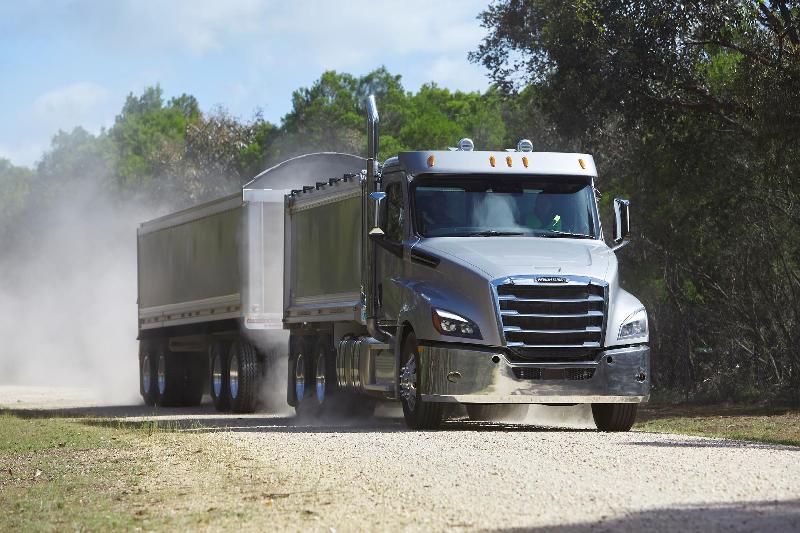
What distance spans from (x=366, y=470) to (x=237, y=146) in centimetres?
8301

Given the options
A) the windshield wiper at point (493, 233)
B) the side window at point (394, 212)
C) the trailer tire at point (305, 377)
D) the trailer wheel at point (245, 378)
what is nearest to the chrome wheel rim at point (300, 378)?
the trailer tire at point (305, 377)

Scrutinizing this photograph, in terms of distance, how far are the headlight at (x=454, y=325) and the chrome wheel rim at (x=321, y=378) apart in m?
5.63

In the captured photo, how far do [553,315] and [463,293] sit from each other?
3.41ft

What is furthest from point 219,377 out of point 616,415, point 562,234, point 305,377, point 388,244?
point 616,415

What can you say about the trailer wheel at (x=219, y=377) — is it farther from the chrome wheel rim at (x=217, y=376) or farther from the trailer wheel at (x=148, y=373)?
the trailer wheel at (x=148, y=373)

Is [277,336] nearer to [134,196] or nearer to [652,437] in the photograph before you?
[652,437]

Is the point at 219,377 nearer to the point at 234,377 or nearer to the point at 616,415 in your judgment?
the point at 234,377

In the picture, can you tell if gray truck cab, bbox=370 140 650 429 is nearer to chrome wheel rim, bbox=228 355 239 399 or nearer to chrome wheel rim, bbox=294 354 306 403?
chrome wheel rim, bbox=294 354 306 403

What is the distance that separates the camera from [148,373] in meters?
33.3

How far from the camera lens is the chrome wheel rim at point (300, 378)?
2511cm

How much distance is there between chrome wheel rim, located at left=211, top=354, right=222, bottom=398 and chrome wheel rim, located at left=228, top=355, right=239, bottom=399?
2.24ft

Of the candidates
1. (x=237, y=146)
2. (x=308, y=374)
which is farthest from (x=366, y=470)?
(x=237, y=146)

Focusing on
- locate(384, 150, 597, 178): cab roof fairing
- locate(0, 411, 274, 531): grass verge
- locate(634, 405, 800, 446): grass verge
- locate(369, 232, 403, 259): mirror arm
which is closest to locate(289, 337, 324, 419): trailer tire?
locate(0, 411, 274, 531): grass verge

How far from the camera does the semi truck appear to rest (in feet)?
61.7
